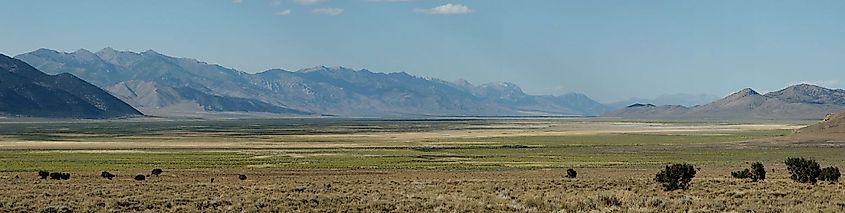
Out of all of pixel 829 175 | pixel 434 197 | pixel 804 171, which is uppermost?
pixel 804 171

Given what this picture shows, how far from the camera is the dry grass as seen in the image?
2738 cm

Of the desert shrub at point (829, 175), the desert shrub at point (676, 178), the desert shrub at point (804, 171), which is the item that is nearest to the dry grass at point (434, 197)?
the desert shrub at point (676, 178)

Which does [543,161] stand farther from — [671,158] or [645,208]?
[645,208]

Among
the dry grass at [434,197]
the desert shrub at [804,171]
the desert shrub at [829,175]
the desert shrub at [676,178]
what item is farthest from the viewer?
the desert shrub at [829,175]

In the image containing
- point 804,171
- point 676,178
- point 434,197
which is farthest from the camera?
point 804,171

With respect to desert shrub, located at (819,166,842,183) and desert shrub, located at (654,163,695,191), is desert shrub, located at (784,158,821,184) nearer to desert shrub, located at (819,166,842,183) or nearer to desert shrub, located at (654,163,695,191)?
desert shrub, located at (819,166,842,183)

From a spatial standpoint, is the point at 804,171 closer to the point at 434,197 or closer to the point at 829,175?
the point at 829,175

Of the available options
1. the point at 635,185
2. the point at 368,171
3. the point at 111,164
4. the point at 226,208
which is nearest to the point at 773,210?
the point at 635,185

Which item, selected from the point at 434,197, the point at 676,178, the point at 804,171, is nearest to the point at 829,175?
the point at 804,171

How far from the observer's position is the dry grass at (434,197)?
2738 cm

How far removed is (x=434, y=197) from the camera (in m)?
31.0

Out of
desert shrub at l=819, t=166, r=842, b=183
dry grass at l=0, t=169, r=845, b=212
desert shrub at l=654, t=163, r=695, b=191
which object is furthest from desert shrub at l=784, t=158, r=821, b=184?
desert shrub at l=654, t=163, r=695, b=191

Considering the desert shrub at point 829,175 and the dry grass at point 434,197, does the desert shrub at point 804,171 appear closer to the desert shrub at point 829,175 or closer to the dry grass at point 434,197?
the desert shrub at point 829,175

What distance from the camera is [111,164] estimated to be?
64.9m
